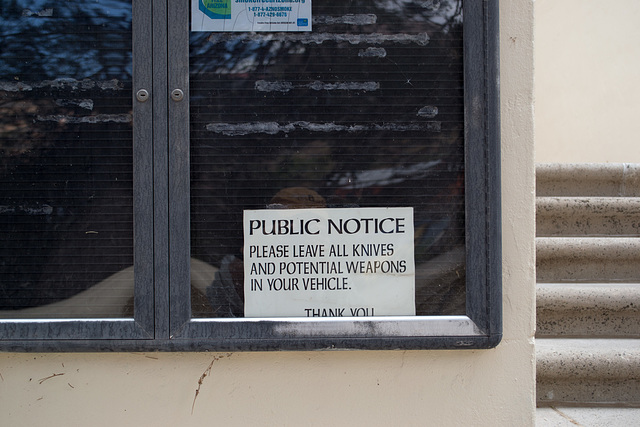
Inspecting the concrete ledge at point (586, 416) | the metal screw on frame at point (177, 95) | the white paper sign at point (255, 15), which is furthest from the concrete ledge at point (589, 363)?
the metal screw on frame at point (177, 95)

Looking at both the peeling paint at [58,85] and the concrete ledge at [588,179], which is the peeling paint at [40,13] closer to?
the peeling paint at [58,85]

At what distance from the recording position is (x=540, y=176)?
3445mm

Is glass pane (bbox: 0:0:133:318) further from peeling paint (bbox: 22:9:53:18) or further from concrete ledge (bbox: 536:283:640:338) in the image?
concrete ledge (bbox: 536:283:640:338)

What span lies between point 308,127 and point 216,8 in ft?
1.69

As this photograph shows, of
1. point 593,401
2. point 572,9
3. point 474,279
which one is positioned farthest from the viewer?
point 572,9

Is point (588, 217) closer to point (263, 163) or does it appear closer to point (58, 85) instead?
point (263, 163)

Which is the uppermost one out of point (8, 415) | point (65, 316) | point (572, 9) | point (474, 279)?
point (572, 9)

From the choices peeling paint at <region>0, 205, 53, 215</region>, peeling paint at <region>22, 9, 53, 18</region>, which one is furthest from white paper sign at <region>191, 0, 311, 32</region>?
peeling paint at <region>0, 205, 53, 215</region>

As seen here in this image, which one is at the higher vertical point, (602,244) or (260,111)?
(260,111)

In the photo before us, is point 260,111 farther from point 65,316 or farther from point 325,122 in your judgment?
point 65,316

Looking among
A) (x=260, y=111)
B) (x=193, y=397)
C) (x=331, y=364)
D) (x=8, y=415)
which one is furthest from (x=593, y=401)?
(x=8, y=415)

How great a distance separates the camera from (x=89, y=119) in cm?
178

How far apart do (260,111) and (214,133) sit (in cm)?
18

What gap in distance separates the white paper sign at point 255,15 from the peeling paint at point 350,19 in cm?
5
